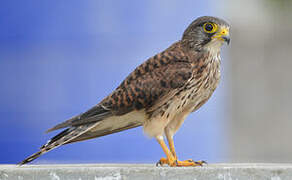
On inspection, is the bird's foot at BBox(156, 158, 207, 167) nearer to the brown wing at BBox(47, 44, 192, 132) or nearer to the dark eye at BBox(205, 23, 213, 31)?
the brown wing at BBox(47, 44, 192, 132)

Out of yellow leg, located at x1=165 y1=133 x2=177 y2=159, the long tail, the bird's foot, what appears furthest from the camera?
yellow leg, located at x1=165 y1=133 x2=177 y2=159

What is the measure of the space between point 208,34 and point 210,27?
5 centimetres

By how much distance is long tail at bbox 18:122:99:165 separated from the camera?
2525mm

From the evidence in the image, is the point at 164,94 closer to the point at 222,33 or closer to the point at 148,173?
the point at 222,33

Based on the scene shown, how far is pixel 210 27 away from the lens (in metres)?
2.81

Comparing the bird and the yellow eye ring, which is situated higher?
the yellow eye ring

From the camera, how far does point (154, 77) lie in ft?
8.97

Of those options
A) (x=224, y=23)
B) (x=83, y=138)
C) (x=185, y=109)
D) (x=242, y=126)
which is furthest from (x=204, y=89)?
(x=242, y=126)

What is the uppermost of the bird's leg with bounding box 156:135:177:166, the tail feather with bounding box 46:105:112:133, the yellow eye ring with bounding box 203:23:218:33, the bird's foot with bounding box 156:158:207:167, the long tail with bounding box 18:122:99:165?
the yellow eye ring with bounding box 203:23:218:33

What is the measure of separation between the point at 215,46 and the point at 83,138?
1060mm

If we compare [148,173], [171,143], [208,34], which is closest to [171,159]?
[171,143]

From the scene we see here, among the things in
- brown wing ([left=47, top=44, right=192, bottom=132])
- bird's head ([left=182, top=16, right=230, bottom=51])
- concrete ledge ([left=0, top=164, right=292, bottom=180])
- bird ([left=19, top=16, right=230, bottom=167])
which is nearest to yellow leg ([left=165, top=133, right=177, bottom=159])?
bird ([left=19, top=16, right=230, bottom=167])

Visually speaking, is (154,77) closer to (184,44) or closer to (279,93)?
(184,44)

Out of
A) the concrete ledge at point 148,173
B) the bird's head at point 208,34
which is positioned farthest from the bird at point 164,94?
the concrete ledge at point 148,173
